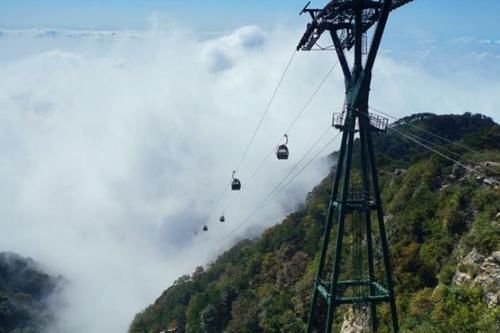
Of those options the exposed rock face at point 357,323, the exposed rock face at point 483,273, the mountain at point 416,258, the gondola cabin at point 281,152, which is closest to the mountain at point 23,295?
the mountain at point 416,258

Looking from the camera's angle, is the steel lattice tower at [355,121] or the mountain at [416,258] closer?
the steel lattice tower at [355,121]

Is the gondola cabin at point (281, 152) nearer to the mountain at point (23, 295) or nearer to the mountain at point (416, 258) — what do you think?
the mountain at point (416, 258)

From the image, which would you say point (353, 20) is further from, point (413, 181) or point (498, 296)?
point (413, 181)

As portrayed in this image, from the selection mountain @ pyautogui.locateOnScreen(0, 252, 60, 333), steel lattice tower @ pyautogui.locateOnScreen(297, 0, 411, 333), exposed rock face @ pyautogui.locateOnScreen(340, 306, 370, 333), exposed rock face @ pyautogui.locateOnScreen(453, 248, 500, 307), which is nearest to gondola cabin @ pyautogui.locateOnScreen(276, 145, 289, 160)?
steel lattice tower @ pyautogui.locateOnScreen(297, 0, 411, 333)

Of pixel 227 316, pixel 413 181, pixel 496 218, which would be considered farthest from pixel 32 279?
pixel 496 218

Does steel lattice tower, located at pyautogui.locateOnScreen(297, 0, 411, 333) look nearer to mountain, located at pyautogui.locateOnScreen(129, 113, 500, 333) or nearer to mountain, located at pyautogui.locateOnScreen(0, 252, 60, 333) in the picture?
mountain, located at pyautogui.locateOnScreen(129, 113, 500, 333)

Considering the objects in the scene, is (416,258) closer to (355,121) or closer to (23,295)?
(355,121)

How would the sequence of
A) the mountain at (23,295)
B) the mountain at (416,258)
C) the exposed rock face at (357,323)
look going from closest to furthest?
the mountain at (416,258) < the exposed rock face at (357,323) < the mountain at (23,295)
